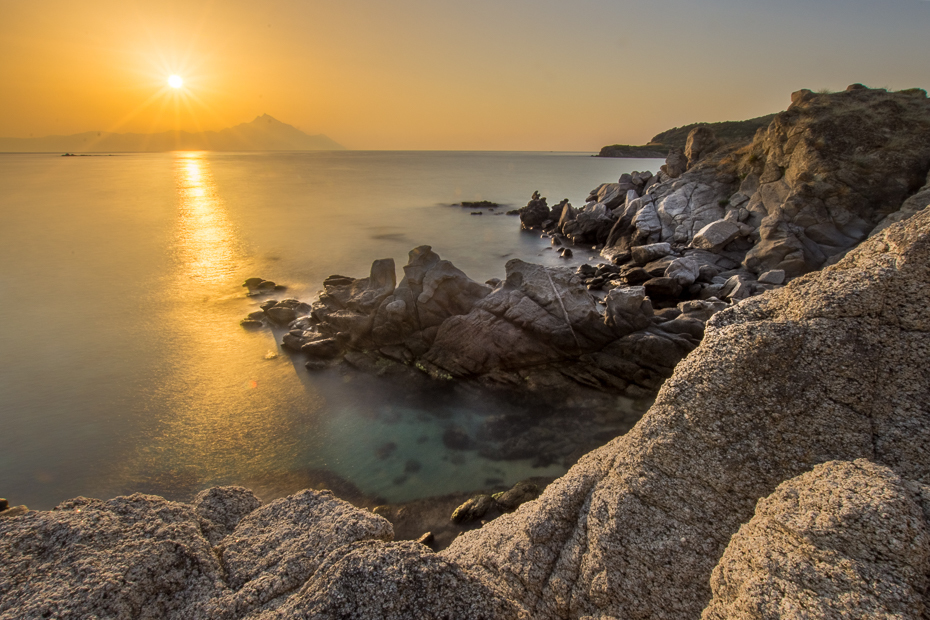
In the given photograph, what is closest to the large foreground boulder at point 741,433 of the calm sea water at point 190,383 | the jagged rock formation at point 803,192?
the calm sea water at point 190,383

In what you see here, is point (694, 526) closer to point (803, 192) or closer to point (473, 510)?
point (473, 510)

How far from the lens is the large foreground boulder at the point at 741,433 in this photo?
495 centimetres

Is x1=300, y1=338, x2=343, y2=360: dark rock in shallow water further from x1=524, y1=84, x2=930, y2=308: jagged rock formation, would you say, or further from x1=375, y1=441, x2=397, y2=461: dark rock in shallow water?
x1=524, y1=84, x2=930, y2=308: jagged rock formation

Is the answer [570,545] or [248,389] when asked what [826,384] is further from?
[248,389]

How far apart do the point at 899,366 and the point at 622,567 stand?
4192 mm

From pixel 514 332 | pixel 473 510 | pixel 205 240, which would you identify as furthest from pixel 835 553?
pixel 205 240

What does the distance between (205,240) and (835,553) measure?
2230 inches

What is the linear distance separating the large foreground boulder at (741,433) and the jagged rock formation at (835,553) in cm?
68

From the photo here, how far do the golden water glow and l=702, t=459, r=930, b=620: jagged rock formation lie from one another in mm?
38302

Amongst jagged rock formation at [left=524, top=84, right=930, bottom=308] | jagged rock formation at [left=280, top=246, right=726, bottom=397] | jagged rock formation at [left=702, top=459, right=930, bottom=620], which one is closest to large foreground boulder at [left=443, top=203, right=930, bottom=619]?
jagged rock formation at [left=702, top=459, right=930, bottom=620]

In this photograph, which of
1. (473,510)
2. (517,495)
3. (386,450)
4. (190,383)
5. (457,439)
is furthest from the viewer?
(190,383)

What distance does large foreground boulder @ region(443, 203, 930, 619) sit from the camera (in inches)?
195

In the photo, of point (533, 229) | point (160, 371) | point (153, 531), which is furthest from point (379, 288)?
point (533, 229)

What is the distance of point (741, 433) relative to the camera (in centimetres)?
546
